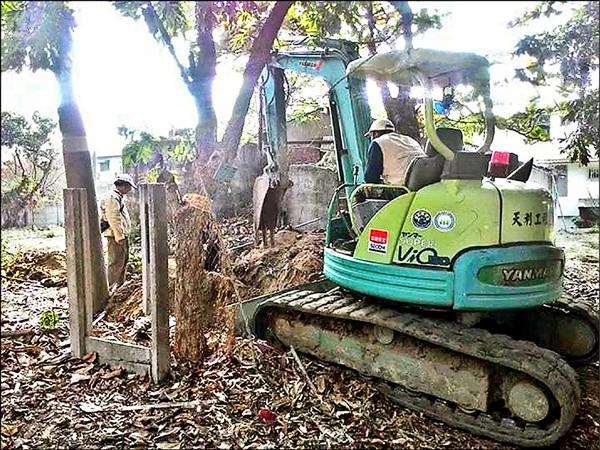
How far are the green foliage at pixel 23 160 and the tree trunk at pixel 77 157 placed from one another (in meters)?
0.04

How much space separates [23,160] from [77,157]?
18cm

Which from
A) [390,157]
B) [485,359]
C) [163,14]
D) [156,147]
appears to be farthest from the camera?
[390,157]

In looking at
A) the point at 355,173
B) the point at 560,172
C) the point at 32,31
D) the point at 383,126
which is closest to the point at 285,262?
the point at 355,173

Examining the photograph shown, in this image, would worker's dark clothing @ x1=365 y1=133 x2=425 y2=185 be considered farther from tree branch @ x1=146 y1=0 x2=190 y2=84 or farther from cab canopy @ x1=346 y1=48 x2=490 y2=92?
tree branch @ x1=146 y1=0 x2=190 y2=84

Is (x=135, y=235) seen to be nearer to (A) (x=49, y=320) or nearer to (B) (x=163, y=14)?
(A) (x=49, y=320)

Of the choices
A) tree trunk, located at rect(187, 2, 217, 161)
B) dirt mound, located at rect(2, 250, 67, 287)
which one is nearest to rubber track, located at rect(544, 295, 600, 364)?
tree trunk, located at rect(187, 2, 217, 161)

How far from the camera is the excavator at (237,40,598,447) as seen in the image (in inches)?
69.6

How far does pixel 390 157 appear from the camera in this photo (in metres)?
2.18

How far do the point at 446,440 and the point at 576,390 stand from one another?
0.44 m

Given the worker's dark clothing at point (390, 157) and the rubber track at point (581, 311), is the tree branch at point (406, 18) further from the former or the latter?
the rubber track at point (581, 311)

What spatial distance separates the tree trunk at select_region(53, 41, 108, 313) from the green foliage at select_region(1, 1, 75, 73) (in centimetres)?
1

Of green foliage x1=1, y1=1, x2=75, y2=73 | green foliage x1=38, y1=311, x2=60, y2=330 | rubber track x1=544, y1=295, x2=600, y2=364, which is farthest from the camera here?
rubber track x1=544, y1=295, x2=600, y2=364

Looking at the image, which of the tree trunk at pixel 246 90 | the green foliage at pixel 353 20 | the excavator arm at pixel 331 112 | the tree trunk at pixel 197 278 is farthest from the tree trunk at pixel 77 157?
the excavator arm at pixel 331 112

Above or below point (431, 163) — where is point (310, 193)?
below
